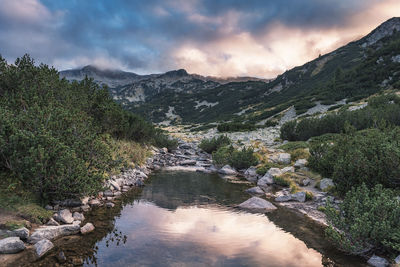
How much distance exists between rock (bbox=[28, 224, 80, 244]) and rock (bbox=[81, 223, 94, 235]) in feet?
0.58

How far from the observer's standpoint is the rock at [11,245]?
6302mm

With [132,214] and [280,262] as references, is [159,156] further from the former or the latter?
[280,262]

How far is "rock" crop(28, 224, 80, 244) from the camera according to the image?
279 inches

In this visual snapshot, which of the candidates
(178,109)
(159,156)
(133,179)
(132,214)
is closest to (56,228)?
(132,214)

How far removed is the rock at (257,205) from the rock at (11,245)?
8628 millimetres

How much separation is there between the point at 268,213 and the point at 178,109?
508ft

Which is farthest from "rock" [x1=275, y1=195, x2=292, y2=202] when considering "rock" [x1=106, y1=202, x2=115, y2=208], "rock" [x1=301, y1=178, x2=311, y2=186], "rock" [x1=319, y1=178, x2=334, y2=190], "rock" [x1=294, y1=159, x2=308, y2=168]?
"rock" [x1=106, y1=202, x2=115, y2=208]

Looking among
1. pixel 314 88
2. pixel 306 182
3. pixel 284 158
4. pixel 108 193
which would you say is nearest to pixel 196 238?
pixel 108 193

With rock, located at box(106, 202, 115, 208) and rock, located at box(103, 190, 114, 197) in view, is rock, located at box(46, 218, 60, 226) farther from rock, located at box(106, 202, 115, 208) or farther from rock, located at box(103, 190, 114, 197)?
rock, located at box(103, 190, 114, 197)

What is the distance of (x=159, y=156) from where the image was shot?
1024 inches

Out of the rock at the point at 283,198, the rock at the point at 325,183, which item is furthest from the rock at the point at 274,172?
the rock at the point at 283,198

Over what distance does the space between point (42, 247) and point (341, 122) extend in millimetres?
29447

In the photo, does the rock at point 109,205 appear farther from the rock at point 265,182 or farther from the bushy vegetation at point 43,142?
the rock at point 265,182

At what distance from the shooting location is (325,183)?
541 inches
